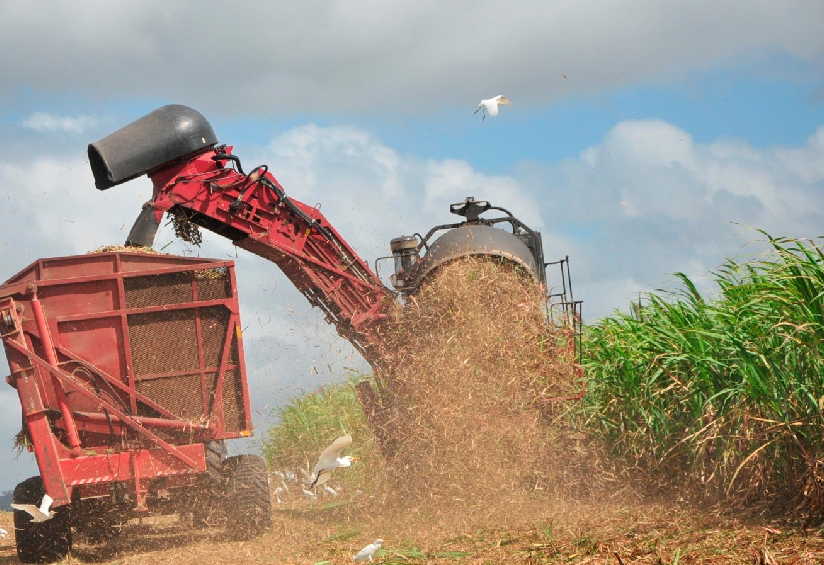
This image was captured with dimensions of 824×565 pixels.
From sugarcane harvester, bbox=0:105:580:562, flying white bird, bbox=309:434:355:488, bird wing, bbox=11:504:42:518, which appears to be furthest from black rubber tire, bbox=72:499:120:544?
flying white bird, bbox=309:434:355:488

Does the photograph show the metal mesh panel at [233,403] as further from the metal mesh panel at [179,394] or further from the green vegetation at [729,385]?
the green vegetation at [729,385]

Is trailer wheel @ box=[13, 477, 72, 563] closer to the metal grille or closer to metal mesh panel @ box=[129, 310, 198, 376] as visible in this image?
the metal grille

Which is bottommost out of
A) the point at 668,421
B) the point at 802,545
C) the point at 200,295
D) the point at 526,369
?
the point at 802,545

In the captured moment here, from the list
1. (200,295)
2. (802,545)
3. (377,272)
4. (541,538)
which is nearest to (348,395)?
(377,272)

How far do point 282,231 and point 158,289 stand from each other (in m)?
1.53

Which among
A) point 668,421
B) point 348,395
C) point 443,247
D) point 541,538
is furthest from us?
point 348,395

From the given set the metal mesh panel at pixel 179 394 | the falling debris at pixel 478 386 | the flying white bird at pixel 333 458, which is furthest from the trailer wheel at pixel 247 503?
the falling debris at pixel 478 386

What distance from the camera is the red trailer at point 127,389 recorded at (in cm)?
912

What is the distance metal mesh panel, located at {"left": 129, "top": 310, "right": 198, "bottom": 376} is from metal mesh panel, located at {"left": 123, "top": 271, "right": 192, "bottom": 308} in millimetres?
111

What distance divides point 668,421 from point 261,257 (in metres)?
4.37

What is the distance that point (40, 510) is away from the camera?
877cm

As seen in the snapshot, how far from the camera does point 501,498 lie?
9.30 metres

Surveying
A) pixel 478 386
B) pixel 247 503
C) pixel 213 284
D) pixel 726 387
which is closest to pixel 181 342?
pixel 213 284

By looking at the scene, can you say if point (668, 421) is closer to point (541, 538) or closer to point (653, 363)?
point (653, 363)
